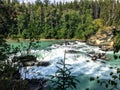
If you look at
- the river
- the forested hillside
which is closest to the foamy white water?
the river

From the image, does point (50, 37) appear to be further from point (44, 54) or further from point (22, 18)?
point (44, 54)

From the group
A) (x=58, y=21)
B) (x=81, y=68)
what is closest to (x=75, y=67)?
(x=81, y=68)

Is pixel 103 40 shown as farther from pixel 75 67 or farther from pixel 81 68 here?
pixel 81 68

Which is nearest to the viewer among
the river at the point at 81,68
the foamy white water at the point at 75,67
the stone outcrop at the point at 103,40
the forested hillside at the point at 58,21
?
the river at the point at 81,68

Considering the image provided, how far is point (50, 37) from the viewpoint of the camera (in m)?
62.3

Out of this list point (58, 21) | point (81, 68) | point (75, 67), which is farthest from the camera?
point (58, 21)

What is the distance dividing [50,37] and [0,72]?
170 ft

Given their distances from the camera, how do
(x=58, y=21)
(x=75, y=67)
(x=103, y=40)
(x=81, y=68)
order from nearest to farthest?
(x=81, y=68), (x=75, y=67), (x=103, y=40), (x=58, y=21)

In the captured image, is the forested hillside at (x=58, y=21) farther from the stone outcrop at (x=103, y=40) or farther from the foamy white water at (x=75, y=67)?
the foamy white water at (x=75, y=67)

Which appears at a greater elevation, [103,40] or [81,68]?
[103,40]

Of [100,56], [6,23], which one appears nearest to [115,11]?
[100,56]

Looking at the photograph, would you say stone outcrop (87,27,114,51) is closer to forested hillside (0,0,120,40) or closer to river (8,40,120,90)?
forested hillside (0,0,120,40)

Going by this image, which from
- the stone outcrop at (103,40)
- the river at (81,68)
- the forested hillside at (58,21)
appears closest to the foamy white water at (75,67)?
the river at (81,68)

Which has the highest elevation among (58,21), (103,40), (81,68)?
(58,21)
